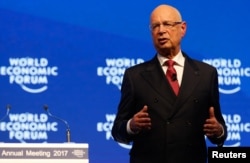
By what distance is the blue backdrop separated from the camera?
5.36m

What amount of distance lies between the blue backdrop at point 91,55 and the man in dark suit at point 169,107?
2012mm

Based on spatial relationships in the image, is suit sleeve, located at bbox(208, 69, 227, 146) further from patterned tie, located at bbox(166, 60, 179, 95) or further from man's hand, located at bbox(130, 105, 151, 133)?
man's hand, located at bbox(130, 105, 151, 133)

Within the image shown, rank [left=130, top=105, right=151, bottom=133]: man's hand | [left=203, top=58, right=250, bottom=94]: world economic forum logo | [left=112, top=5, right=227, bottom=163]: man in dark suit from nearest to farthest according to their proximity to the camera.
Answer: [left=130, top=105, right=151, bottom=133]: man's hand
[left=112, top=5, right=227, bottom=163]: man in dark suit
[left=203, top=58, right=250, bottom=94]: world economic forum logo

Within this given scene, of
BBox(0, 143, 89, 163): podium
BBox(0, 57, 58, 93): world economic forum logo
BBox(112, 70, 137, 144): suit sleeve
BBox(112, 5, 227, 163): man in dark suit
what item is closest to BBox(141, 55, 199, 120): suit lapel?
BBox(112, 5, 227, 163): man in dark suit

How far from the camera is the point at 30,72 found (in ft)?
17.7

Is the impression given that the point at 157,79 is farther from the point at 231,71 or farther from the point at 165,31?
the point at 231,71

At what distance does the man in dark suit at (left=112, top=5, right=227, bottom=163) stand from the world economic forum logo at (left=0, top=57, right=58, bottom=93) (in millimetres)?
2137

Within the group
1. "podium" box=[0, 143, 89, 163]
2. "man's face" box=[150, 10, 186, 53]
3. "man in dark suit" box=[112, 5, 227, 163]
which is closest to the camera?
"man in dark suit" box=[112, 5, 227, 163]

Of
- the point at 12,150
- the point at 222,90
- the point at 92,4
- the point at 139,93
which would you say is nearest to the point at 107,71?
the point at 92,4

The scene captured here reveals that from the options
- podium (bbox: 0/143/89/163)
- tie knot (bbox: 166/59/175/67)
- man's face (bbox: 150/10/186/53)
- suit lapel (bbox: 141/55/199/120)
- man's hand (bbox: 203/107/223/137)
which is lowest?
podium (bbox: 0/143/89/163)

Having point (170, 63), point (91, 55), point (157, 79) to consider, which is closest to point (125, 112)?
point (157, 79)

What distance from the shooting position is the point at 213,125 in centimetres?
308

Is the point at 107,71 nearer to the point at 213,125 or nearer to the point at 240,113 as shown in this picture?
the point at 240,113

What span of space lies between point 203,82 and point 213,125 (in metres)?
0.29
